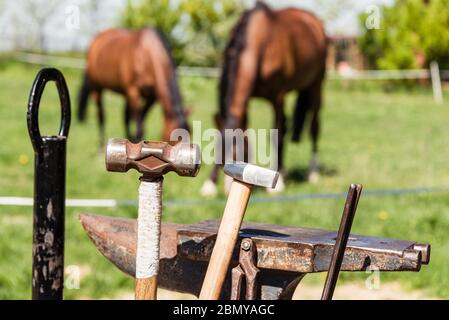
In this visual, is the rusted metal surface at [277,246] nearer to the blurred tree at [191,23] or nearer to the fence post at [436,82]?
the fence post at [436,82]

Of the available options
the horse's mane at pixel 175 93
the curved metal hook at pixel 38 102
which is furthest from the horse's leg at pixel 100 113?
the curved metal hook at pixel 38 102

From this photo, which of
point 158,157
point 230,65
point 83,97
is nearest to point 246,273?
point 158,157

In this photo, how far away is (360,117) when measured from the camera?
14.7m

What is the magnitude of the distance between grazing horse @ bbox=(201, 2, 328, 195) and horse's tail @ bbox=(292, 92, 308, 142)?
0.04 metres

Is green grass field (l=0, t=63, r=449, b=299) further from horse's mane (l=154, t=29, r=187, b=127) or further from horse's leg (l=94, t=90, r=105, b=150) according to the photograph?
horse's mane (l=154, t=29, r=187, b=127)

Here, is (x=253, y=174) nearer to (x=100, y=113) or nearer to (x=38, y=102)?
(x=38, y=102)

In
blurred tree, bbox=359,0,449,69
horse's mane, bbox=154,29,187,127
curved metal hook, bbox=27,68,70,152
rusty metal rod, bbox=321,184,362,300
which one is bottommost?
rusty metal rod, bbox=321,184,362,300

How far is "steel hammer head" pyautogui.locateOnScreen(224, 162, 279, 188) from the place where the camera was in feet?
6.36

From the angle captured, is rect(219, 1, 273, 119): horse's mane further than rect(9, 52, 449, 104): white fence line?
No

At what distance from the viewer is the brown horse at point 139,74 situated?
8141mm

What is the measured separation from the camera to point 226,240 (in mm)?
2010

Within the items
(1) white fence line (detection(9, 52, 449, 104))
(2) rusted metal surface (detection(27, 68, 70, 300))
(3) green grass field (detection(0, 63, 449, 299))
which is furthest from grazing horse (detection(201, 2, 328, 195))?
(1) white fence line (detection(9, 52, 449, 104))

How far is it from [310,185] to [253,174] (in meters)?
5.52

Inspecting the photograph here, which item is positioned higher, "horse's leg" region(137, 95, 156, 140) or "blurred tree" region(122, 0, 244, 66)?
"blurred tree" region(122, 0, 244, 66)
